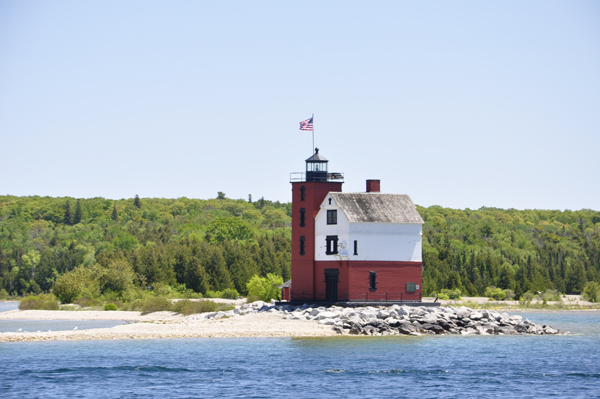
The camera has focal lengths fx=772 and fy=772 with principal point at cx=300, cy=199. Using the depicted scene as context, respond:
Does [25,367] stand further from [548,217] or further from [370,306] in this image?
[548,217]

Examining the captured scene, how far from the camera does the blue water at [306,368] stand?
91.5 ft

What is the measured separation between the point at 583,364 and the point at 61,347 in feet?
80.4

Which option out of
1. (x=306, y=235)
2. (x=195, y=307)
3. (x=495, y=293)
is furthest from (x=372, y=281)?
(x=495, y=293)

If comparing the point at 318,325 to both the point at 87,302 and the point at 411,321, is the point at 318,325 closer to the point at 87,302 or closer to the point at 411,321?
the point at 411,321

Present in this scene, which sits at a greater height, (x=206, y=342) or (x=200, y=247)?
(x=200, y=247)

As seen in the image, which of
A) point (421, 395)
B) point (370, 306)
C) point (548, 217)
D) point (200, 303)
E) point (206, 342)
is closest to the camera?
point (421, 395)

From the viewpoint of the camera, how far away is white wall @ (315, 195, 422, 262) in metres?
48.0

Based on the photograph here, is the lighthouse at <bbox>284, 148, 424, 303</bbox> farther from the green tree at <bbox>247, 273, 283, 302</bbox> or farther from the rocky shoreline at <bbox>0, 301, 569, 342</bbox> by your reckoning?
the green tree at <bbox>247, 273, 283, 302</bbox>

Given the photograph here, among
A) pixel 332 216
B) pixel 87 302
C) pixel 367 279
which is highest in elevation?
pixel 332 216

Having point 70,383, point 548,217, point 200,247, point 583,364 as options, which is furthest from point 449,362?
point 548,217

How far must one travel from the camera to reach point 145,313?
58.1m

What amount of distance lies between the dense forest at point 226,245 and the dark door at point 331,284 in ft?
92.9

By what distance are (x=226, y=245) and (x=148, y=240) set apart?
3043 centimetres

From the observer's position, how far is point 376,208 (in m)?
49.3
